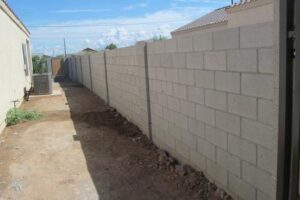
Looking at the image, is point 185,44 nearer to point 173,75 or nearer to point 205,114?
point 173,75

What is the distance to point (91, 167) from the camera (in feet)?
18.0

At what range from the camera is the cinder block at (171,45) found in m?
5.13

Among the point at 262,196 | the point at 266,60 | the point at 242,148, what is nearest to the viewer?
the point at 266,60

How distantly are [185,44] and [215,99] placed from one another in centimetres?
110

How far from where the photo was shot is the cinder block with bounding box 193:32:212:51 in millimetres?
4047

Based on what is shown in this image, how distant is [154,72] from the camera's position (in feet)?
20.4

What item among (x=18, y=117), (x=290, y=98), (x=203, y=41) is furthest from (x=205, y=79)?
(x=18, y=117)

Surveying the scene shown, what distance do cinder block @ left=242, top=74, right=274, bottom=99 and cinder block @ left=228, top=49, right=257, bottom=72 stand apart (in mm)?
75

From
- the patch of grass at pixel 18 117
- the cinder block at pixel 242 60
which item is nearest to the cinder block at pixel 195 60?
the cinder block at pixel 242 60

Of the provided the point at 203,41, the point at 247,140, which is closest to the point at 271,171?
the point at 247,140

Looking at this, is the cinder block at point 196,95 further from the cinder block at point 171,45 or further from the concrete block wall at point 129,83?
the concrete block wall at point 129,83

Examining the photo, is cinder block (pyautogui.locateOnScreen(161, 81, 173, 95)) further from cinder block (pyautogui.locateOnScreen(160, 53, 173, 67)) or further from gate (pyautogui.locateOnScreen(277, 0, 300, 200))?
gate (pyautogui.locateOnScreen(277, 0, 300, 200))

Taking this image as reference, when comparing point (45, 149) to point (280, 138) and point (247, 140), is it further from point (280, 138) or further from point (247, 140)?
point (280, 138)

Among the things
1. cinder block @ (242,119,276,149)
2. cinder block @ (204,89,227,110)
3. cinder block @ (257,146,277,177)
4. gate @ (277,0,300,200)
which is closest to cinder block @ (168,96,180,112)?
cinder block @ (204,89,227,110)
